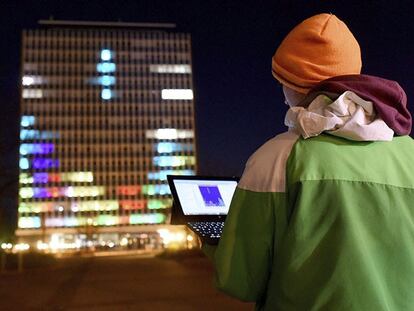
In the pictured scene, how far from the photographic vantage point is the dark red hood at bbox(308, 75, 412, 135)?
1.59m

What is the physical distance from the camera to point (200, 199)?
2387 mm

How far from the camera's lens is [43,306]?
1070cm

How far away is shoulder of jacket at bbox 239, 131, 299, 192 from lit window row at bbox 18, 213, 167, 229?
10588 centimetres

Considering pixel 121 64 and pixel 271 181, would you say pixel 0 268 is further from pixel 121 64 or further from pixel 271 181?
pixel 121 64

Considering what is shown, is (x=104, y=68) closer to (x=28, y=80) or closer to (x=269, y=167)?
(x=28, y=80)

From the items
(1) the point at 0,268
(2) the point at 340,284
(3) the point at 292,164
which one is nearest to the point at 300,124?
(3) the point at 292,164

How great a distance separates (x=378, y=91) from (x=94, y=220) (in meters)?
108

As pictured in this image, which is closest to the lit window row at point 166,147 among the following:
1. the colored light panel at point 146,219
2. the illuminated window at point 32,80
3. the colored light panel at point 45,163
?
the colored light panel at point 146,219

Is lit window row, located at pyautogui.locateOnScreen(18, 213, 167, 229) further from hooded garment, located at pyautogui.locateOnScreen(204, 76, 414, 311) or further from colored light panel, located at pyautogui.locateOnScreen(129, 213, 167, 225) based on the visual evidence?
hooded garment, located at pyautogui.locateOnScreen(204, 76, 414, 311)

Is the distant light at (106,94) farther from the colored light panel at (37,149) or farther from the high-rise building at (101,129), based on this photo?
the colored light panel at (37,149)

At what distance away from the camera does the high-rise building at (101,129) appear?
4171 inches

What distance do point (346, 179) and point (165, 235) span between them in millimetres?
108572

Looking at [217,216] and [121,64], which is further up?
[121,64]

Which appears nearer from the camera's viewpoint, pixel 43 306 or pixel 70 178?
pixel 43 306
